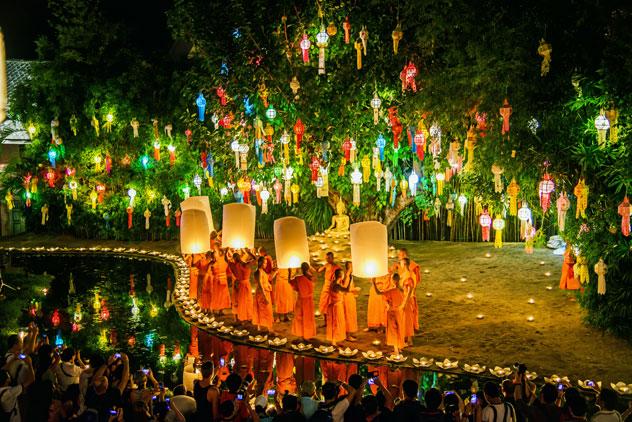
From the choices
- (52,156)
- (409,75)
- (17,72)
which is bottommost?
(52,156)

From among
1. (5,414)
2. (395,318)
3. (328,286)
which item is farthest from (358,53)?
(5,414)

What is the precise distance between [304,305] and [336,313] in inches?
20.9

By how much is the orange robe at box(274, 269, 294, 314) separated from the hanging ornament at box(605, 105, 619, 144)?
227 inches

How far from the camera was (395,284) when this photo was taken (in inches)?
388

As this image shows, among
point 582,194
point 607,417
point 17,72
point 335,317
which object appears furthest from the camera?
point 17,72

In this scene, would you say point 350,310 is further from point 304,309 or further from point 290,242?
point 290,242

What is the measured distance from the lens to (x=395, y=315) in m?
9.80

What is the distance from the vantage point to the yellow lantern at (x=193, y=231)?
11.7 metres

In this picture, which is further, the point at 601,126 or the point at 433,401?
the point at 601,126

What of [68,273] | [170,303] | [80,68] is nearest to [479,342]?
[170,303]

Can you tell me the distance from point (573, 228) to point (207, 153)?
9391mm

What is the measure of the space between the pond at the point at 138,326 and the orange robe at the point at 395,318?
21.0 inches

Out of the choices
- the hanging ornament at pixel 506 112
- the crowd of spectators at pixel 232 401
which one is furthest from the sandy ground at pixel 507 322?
the hanging ornament at pixel 506 112

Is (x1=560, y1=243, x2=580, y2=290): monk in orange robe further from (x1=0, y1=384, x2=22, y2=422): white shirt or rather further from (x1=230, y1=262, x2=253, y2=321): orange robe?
(x1=0, y1=384, x2=22, y2=422): white shirt
